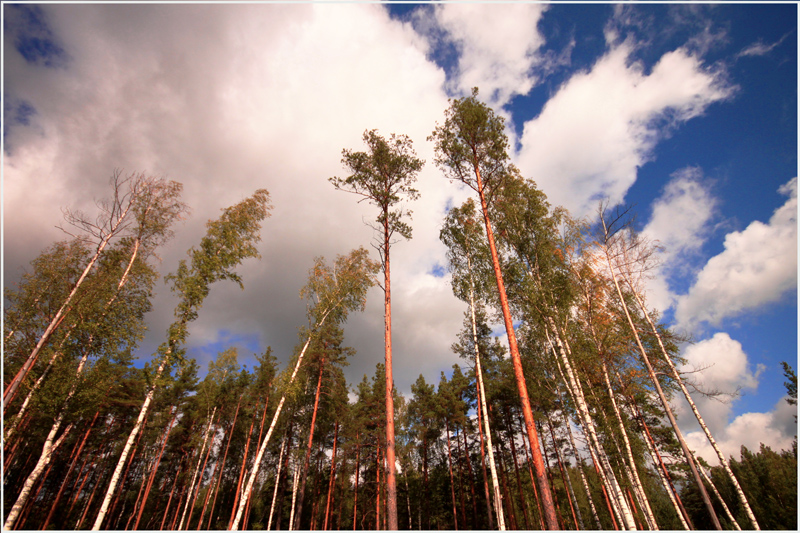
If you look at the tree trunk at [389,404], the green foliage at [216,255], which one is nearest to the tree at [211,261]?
the green foliage at [216,255]

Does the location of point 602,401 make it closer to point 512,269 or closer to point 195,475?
point 512,269

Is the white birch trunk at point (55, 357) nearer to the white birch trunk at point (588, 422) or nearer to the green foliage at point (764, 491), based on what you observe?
the white birch trunk at point (588, 422)

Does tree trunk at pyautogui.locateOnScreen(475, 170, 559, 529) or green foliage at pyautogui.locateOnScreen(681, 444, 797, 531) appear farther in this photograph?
green foliage at pyautogui.locateOnScreen(681, 444, 797, 531)

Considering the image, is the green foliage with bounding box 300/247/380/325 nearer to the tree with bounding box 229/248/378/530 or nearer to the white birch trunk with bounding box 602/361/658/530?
the tree with bounding box 229/248/378/530

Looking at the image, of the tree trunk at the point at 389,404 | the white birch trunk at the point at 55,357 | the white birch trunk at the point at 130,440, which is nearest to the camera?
the tree trunk at the point at 389,404

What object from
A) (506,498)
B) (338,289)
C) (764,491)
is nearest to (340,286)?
(338,289)

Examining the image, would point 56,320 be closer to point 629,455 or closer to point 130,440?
point 130,440

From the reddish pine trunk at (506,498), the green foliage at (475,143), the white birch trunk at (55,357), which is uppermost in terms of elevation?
the green foliage at (475,143)

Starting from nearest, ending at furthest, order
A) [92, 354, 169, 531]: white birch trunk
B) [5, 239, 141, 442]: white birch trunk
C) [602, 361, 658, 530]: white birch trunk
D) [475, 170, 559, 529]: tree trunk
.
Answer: [475, 170, 559, 529]: tree trunk < [92, 354, 169, 531]: white birch trunk < [602, 361, 658, 530]: white birch trunk < [5, 239, 141, 442]: white birch trunk

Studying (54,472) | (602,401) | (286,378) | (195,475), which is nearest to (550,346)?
(602,401)

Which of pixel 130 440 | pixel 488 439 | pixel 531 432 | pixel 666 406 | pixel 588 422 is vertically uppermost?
pixel 666 406

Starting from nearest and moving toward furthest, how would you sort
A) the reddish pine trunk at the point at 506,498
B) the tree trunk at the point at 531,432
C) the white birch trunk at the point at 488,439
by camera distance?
the tree trunk at the point at 531,432 → the white birch trunk at the point at 488,439 → the reddish pine trunk at the point at 506,498

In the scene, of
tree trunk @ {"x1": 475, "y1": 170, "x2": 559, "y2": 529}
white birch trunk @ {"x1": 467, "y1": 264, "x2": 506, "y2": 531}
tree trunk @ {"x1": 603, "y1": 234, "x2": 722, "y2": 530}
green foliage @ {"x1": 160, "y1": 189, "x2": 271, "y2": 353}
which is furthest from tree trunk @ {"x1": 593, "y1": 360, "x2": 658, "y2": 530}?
green foliage @ {"x1": 160, "y1": 189, "x2": 271, "y2": 353}

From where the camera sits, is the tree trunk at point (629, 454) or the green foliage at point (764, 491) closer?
the tree trunk at point (629, 454)
